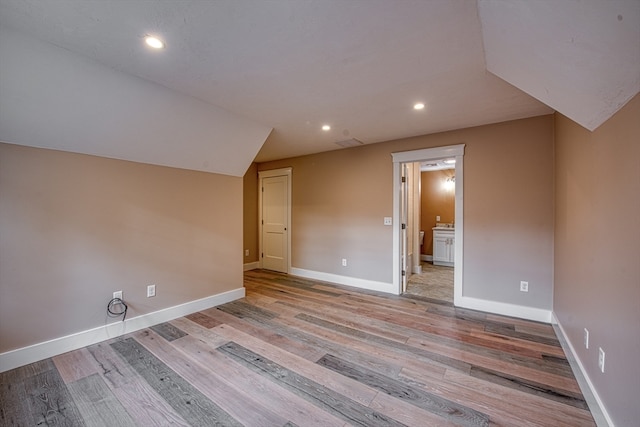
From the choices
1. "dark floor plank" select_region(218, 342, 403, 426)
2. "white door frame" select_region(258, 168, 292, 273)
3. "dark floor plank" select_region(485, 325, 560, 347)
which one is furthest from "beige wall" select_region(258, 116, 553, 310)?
"dark floor plank" select_region(218, 342, 403, 426)

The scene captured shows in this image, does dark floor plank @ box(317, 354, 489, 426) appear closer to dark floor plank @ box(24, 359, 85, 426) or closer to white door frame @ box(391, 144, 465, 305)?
dark floor plank @ box(24, 359, 85, 426)

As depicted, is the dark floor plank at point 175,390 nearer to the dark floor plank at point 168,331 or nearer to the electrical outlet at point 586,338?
the dark floor plank at point 168,331

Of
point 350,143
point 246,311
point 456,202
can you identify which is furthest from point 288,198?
point 456,202

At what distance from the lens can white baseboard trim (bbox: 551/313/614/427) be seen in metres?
1.51

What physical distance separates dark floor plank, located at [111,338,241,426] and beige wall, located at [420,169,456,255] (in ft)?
20.4

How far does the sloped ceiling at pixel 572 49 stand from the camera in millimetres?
1018

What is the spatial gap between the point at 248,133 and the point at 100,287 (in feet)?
7.47

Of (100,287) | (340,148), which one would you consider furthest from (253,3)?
(340,148)

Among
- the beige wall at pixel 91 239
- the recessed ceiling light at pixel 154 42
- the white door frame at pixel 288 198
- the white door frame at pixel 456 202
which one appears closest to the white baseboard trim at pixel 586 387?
the white door frame at pixel 456 202

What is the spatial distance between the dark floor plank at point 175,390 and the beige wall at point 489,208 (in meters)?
2.94

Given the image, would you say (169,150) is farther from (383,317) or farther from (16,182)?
(383,317)

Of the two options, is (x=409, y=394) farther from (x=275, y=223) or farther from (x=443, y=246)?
(x=443, y=246)

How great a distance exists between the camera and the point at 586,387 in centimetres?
179

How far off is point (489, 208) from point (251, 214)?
14.5 feet
